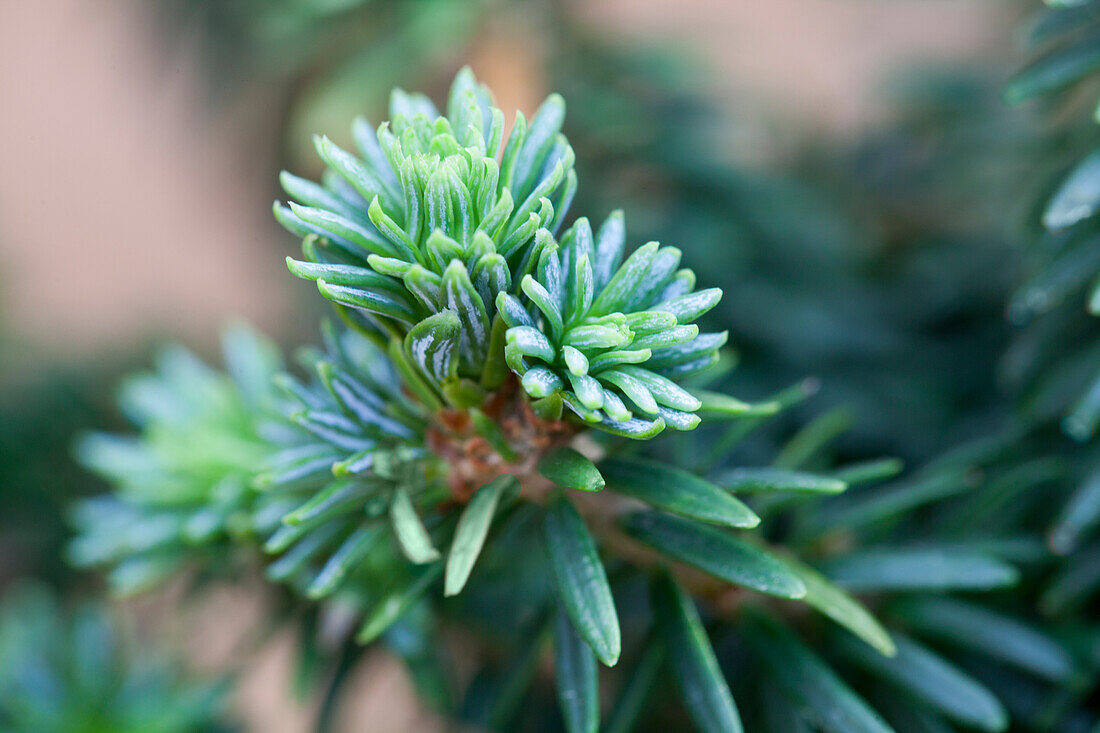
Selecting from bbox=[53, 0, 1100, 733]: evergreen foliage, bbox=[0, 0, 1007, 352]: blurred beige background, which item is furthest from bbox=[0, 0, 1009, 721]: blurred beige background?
bbox=[53, 0, 1100, 733]: evergreen foliage

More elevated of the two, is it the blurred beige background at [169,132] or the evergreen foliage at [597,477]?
the blurred beige background at [169,132]

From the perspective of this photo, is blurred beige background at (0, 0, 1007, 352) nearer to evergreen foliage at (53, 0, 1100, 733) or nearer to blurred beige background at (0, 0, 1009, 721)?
blurred beige background at (0, 0, 1009, 721)

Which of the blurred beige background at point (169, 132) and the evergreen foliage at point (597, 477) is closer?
the evergreen foliage at point (597, 477)

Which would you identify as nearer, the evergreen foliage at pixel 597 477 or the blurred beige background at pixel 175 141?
the evergreen foliage at pixel 597 477

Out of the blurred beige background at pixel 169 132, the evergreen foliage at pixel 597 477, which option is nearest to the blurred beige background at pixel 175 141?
the blurred beige background at pixel 169 132

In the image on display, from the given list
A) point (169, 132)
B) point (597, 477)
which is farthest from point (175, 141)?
point (597, 477)

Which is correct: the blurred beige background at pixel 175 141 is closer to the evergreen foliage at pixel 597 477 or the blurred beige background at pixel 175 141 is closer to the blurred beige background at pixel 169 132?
the blurred beige background at pixel 169 132

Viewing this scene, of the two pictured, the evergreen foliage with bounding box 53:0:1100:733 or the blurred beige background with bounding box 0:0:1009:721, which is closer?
the evergreen foliage with bounding box 53:0:1100:733

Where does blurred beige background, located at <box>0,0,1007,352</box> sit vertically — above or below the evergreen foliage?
above

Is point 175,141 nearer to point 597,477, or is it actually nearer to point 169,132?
point 169,132

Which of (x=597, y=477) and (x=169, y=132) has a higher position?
(x=169, y=132)
